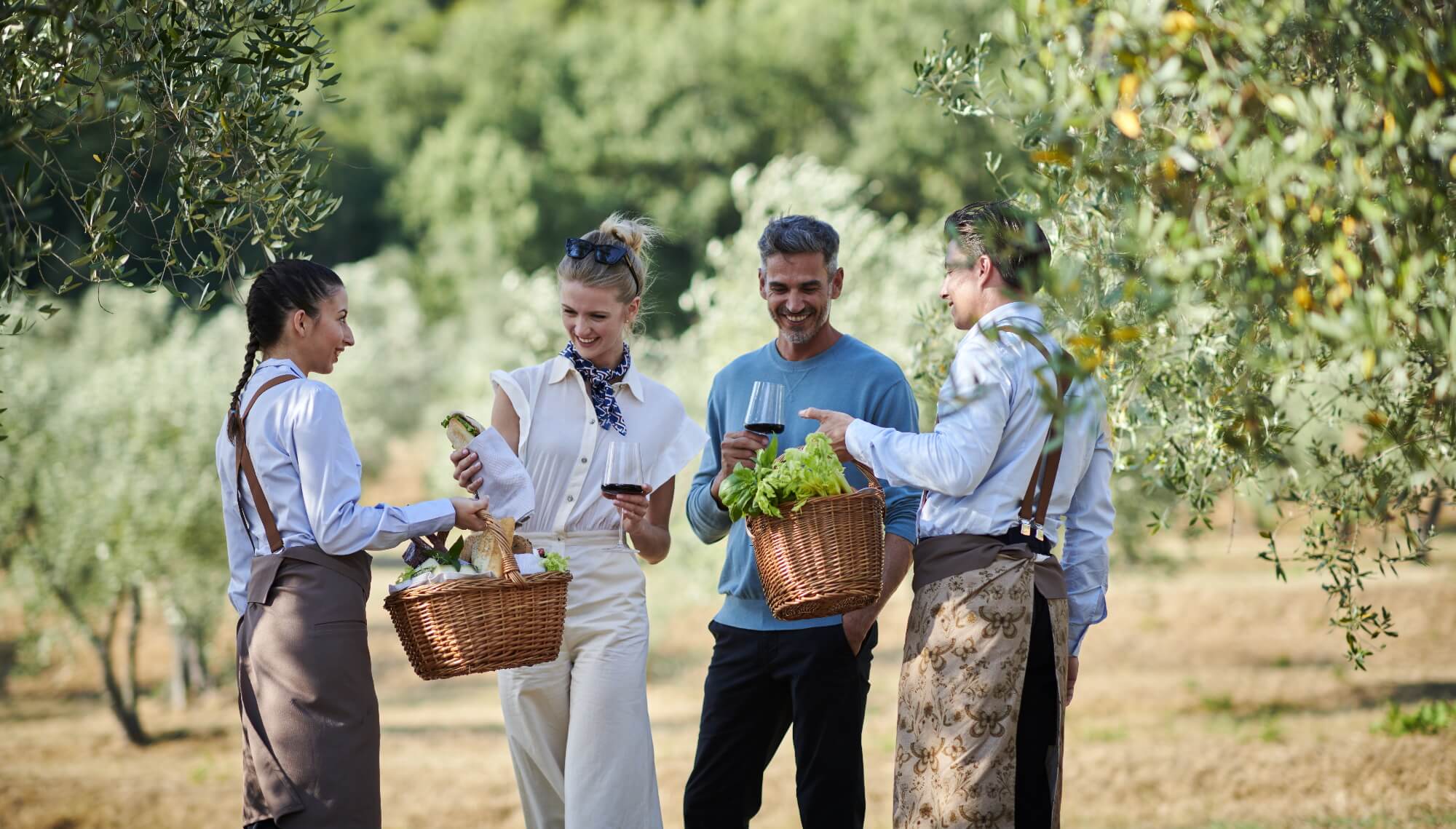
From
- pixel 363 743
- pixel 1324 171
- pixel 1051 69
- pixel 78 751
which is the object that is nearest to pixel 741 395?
pixel 363 743

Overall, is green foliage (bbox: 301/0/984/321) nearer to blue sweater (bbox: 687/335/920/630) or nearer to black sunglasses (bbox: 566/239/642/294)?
blue sweater (bbox: 687/335/920/630)

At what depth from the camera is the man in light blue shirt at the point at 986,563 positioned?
13.2 ft

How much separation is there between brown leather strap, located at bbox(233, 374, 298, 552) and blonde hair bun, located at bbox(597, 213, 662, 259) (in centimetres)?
137

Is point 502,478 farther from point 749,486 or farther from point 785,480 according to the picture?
point 785,480

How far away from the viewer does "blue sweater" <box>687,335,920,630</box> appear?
4.89 metres

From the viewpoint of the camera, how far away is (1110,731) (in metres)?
15.6

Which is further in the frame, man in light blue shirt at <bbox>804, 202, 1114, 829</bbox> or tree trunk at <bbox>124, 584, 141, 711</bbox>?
tree trunk at <bbox>124, 584, 141, 711</bbox>

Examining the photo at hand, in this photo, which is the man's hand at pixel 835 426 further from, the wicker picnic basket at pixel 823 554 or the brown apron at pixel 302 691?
the brown apron at pixel 302 691

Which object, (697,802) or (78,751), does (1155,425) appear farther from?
(78,751)

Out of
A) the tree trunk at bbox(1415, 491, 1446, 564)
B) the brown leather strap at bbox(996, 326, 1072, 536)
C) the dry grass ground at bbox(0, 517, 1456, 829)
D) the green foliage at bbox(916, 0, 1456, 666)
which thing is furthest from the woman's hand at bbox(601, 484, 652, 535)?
the dry grass ground at bbox(0, 517, 1456, 829)

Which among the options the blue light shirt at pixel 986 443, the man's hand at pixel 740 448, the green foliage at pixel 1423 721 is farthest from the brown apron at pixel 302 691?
the green foliage at pixel 1423 721

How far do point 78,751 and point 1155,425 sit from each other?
49.4 ft

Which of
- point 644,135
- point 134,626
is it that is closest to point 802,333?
point 134,626

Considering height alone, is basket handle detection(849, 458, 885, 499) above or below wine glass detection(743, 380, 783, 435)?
below
